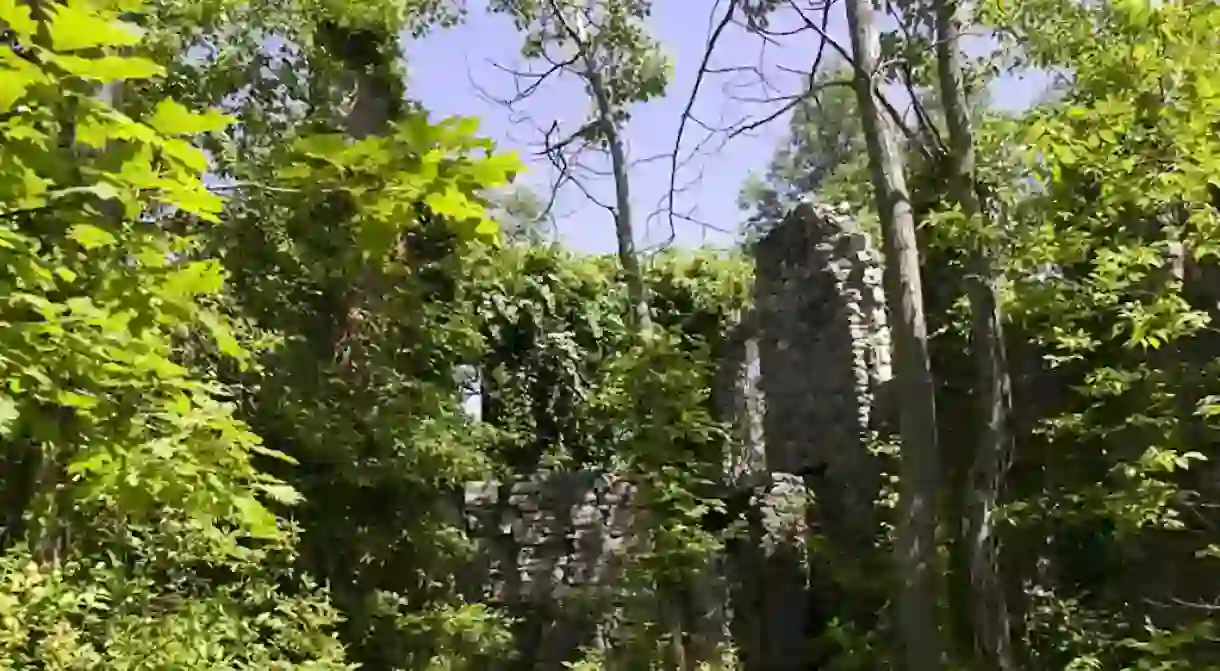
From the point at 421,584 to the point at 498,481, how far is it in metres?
1.44

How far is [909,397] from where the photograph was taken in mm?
5758

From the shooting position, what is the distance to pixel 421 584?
788 cm

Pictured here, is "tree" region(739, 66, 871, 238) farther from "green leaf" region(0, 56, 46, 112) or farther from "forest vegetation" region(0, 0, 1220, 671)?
"green leaf" region(0, 56, 46, 112)

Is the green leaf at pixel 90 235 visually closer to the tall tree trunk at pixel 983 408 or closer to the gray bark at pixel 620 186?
the tall tree trunk at pixel 983 408

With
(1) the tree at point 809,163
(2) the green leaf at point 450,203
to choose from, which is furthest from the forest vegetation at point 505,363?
(1) the tree at point 809,163

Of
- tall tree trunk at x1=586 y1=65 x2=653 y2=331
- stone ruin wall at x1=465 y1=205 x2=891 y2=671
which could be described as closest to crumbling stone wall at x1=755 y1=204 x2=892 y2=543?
stone ruin wall at x1=465 y1=205 x2=891 y2=671

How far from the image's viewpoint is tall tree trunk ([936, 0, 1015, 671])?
5.83 metres

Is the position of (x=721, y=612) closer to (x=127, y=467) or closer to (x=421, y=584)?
(x=421, y=584)

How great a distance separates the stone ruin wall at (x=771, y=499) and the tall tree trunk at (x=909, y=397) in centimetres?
234

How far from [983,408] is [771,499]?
8.72 ft

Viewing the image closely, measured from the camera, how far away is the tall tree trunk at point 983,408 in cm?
583

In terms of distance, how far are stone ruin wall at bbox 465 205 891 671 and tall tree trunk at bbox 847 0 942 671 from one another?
7.69 feet

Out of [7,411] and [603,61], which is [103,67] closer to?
[7,411]

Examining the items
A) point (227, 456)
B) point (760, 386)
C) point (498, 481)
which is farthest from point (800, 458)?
point (227, 456)
